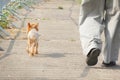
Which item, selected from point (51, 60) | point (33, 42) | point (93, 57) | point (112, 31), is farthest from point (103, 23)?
point (33, 42)

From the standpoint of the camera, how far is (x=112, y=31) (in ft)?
22.0

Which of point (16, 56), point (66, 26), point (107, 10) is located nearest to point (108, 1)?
point (107, 10)

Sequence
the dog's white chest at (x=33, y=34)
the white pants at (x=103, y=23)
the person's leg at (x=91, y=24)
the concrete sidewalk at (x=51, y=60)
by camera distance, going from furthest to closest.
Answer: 1. the dog's white chest at (x=33, y=34)
2. the white pants at (x=103, y=23)
3. the person's leg at (x=91, y=24)
4. the concrete sidewalk at (x=51, y=60)

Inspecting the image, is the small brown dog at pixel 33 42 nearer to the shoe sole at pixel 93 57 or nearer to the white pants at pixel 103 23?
the white pants at pixel 103 23

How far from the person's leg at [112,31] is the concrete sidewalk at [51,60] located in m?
0.20

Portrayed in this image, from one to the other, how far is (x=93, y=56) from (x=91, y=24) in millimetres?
537

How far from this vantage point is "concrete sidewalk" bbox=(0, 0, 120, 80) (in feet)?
20.7

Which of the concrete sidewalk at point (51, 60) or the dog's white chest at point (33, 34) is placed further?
the dog's white chest at point (33, 34)

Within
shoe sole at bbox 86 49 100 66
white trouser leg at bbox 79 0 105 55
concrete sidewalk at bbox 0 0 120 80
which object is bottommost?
concrete sidewalk at bbox 0 0 120 80

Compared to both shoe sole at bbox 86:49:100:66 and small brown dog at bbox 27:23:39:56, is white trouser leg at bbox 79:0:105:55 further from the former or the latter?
small brown dog at bbox 27:23:39:56

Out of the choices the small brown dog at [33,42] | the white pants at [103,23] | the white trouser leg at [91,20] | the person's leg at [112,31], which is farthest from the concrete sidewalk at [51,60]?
the white trouser leg at [91,20]

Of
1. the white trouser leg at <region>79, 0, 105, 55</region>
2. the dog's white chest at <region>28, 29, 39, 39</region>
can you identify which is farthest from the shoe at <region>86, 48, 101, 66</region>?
the dog's white chest at <region>28, 29, 39, 39</region>

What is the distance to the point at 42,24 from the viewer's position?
11711 millimetres

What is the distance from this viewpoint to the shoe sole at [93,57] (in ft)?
20.8
